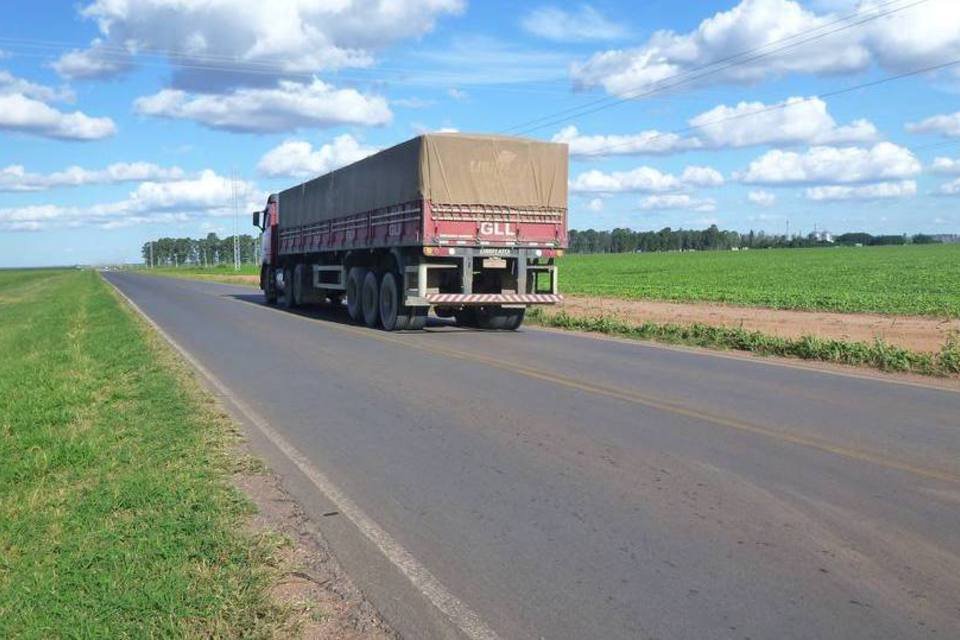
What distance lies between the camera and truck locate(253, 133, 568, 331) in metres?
17.2

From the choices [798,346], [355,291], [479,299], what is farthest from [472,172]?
[798,346]

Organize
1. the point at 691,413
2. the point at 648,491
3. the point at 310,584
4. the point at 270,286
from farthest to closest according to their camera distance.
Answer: the point at 270,286 → the point at 691,413 → the point at 648,491 → the point at 310,584

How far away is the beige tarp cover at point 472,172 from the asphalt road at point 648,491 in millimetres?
6111

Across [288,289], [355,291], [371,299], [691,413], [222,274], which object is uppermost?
[355,291]

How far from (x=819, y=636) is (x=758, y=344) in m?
11.9

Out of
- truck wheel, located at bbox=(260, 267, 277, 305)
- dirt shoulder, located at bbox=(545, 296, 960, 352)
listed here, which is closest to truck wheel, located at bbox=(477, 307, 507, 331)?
dirt shoulder, located at bbox=(545, 296, 960, 352)

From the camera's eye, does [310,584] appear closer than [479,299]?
Yes

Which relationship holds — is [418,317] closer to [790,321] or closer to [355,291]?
[355,291]

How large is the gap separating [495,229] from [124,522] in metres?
13.0

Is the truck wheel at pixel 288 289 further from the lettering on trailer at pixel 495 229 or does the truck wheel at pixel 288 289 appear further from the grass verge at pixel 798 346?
the lettering on trailer at pixel 495 229

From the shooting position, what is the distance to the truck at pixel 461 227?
17172 mm

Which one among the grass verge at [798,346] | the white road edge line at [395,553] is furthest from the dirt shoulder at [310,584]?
the grass verge at [798,346]

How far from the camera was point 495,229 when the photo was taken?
17672mm

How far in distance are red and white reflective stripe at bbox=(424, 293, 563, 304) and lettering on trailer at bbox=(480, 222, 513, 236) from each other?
123 cm
